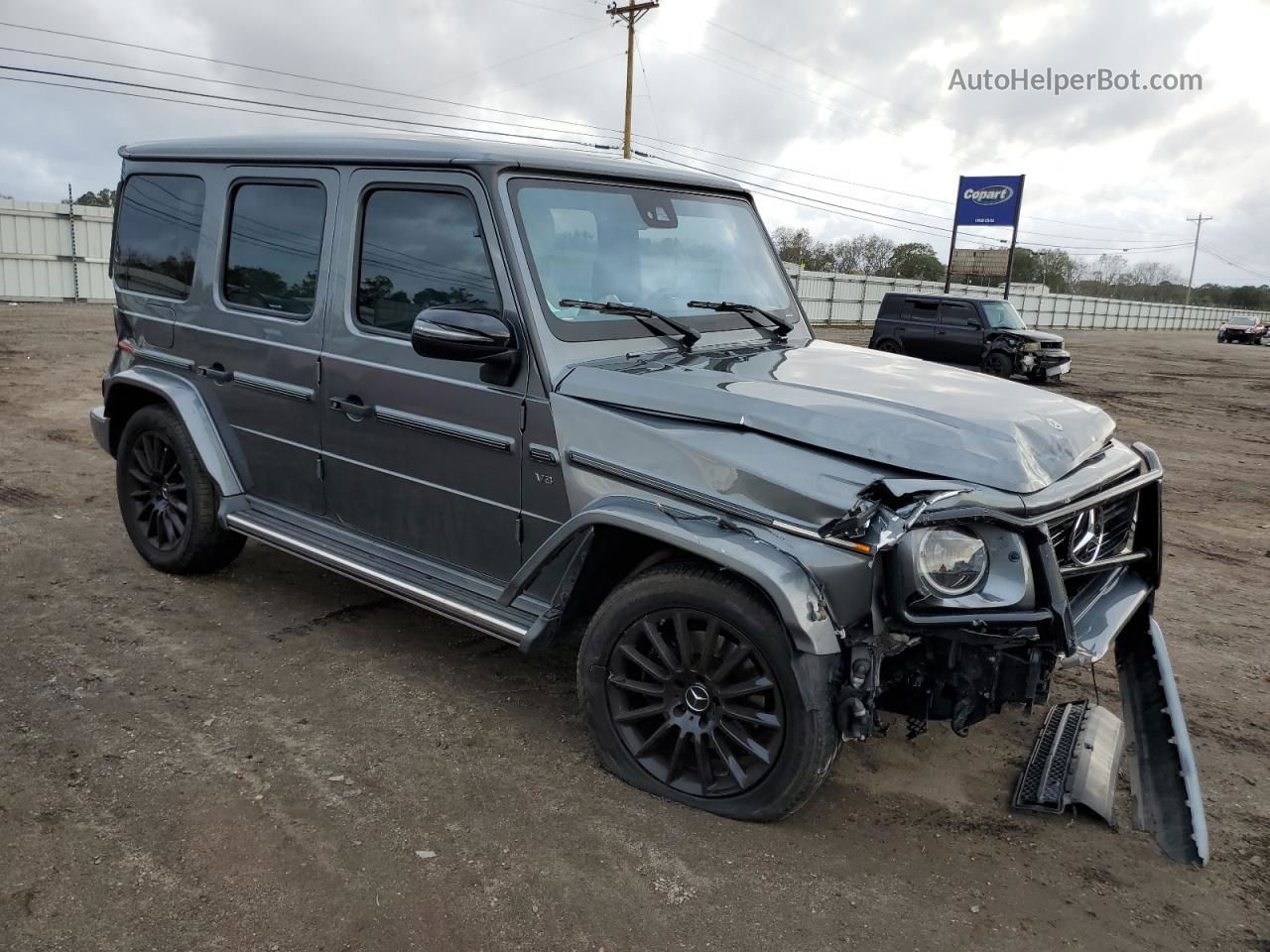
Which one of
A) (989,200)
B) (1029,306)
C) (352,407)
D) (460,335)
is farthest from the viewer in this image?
(1029,306)

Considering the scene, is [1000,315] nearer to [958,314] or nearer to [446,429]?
[958,314]

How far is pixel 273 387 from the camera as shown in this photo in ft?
13.8

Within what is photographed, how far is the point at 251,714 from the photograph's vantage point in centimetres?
361

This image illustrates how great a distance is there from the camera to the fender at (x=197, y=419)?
14.8ft

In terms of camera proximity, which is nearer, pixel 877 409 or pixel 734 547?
pixel 734 547

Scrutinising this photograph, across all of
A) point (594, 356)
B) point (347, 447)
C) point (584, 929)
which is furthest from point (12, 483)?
point (584, 929)

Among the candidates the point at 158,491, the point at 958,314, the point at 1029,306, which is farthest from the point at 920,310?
the point at 1029,306

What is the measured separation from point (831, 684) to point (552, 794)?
1089 millimetres

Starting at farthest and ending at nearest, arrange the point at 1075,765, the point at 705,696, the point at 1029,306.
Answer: the point at 1029,306 → the point at 1075,765 → the point at 705,696

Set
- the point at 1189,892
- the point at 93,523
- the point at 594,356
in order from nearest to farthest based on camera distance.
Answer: the point at 1189,892
the point at 594,356
the point at 93,523

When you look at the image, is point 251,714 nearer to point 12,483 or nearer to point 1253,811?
point 1253,811

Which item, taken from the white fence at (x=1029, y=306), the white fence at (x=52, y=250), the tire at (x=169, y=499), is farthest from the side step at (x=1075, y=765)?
the white fence at (x=52, y=250)

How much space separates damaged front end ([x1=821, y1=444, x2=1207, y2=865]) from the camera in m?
2.59

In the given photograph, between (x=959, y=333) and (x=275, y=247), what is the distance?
1753 centimetres
